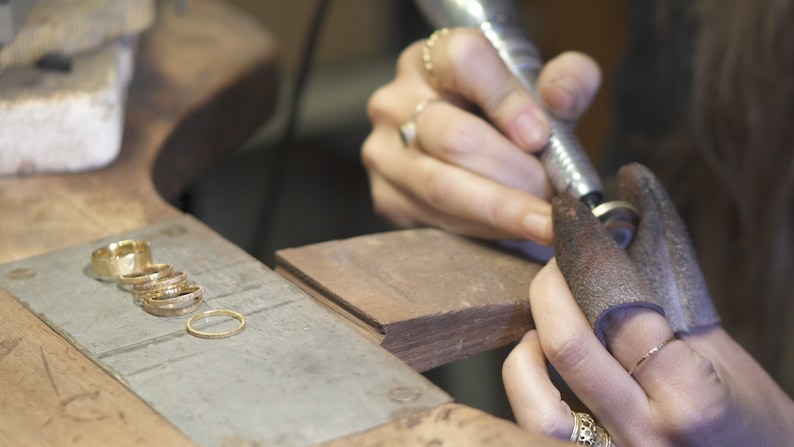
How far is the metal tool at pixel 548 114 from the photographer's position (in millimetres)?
646

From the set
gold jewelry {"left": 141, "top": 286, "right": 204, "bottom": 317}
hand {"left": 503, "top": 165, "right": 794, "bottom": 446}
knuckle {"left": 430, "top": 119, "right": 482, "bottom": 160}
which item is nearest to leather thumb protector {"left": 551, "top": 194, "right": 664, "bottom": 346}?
hand {"left": 503, "top": 165, "right": 794, "bottom": 446}

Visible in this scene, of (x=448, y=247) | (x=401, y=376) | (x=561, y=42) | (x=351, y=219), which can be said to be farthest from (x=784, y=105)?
(x=351, y=219)

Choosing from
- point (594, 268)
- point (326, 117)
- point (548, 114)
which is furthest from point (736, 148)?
point (326, 117)

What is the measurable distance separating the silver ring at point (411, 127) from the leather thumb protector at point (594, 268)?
190 mm

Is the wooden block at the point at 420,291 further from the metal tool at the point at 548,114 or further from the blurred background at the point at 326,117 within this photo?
the blurred background at the point at 326,117

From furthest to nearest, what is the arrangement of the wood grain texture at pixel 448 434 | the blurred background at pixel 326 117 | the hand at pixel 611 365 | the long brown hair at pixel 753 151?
1. the blurred background at pixel 326 117
2. the long brown hair at pixel 753 151
3. the hand at pixel 611 365
4. the wood grain texture at pixel 448 434

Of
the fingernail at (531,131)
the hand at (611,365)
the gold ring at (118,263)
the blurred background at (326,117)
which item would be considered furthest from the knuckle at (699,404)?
the blurred background at (326,117)

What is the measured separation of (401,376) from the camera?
1.55 feet

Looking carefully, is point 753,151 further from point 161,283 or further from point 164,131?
point 161,283

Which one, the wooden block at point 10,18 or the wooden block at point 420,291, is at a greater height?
the wooden block at point 10,18

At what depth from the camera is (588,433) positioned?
534 mm

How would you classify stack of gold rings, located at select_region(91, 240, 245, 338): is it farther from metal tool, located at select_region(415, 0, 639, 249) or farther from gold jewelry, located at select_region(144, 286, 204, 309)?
metal tool, located at select_region(415, 0, 639, 249)

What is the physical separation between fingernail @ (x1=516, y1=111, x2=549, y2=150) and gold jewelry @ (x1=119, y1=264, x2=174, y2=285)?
0.90ft

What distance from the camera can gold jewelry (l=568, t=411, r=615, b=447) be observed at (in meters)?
0.53
